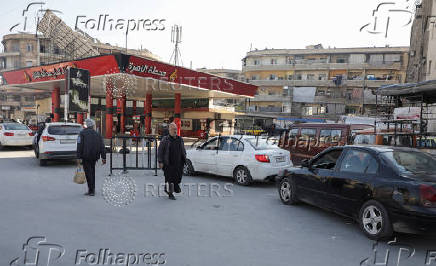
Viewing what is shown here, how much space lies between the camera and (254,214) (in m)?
5.72

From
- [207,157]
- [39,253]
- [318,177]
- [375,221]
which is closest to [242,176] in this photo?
[207,157]

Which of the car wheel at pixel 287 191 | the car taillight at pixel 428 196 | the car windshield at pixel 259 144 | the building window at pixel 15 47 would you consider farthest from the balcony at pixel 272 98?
the car taillight at pixel 428 196

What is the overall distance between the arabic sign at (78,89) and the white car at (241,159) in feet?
27.0

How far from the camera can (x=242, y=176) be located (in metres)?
8.47

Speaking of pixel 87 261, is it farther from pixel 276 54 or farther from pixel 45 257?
pixel 276 54

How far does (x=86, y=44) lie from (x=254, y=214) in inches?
1199

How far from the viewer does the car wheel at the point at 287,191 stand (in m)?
6.36

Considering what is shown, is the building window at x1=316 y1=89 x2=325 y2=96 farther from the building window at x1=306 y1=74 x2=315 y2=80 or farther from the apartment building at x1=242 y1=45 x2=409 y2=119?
the building window at x1=306 y1=74 x2=315 y2=80

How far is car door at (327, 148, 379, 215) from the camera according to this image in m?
4.66

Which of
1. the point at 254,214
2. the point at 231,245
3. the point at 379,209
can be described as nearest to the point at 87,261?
the point at 231,245

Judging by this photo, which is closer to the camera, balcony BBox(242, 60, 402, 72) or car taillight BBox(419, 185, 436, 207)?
car taillight BBox(419, 185, 436, 207)

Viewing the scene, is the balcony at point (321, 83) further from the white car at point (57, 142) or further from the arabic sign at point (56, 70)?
the white car at point (57, 142)

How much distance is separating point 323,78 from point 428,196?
156 ft

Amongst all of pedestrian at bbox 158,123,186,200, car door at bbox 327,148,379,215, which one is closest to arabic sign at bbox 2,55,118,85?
pedestrian at bbox 158,123,186,200
